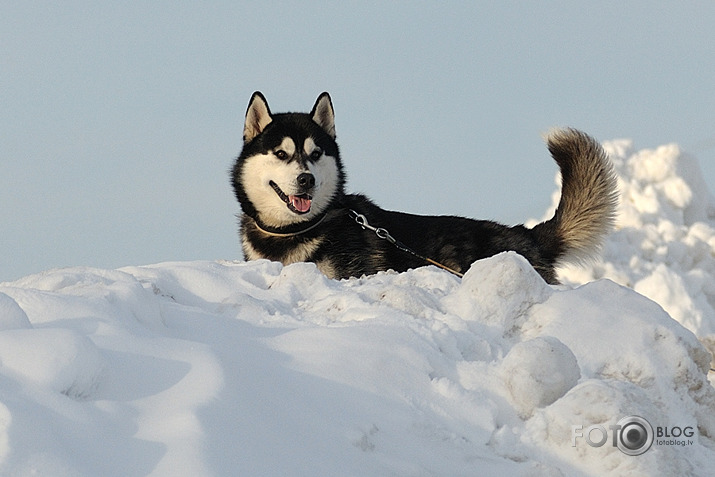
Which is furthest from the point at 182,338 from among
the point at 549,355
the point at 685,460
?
the point at 685,460

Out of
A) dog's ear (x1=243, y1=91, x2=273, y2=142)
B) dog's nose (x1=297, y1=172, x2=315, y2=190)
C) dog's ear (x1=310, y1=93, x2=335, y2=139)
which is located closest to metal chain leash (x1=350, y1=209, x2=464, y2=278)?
dog's nose (x1=297, y1=172, x2=315, y2=190)

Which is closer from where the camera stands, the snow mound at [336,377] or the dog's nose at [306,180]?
the snow mound at [336,377]

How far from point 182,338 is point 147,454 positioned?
2.78 feet

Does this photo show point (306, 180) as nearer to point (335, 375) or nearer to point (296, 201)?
point (296, 201)

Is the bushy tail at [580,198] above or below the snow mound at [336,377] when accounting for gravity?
above

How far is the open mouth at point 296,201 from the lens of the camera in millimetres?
6691

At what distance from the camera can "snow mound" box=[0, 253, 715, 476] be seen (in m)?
2.31

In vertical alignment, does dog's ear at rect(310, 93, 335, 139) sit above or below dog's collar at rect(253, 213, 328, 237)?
above

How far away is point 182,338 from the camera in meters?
3.05

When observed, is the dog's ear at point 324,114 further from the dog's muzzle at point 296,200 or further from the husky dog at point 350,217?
the dog's muzzle at point 296,200

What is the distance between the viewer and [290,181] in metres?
6.59

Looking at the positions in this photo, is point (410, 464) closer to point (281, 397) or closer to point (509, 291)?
point (281, 397)

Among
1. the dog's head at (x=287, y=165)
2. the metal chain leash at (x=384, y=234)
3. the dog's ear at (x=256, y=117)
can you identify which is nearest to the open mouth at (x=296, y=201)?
the dog's head at (x=287, y=165)

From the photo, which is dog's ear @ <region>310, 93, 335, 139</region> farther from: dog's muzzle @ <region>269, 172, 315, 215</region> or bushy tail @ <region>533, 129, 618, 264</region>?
bushy tail @ <region>533, 129, 618, 264</region>
